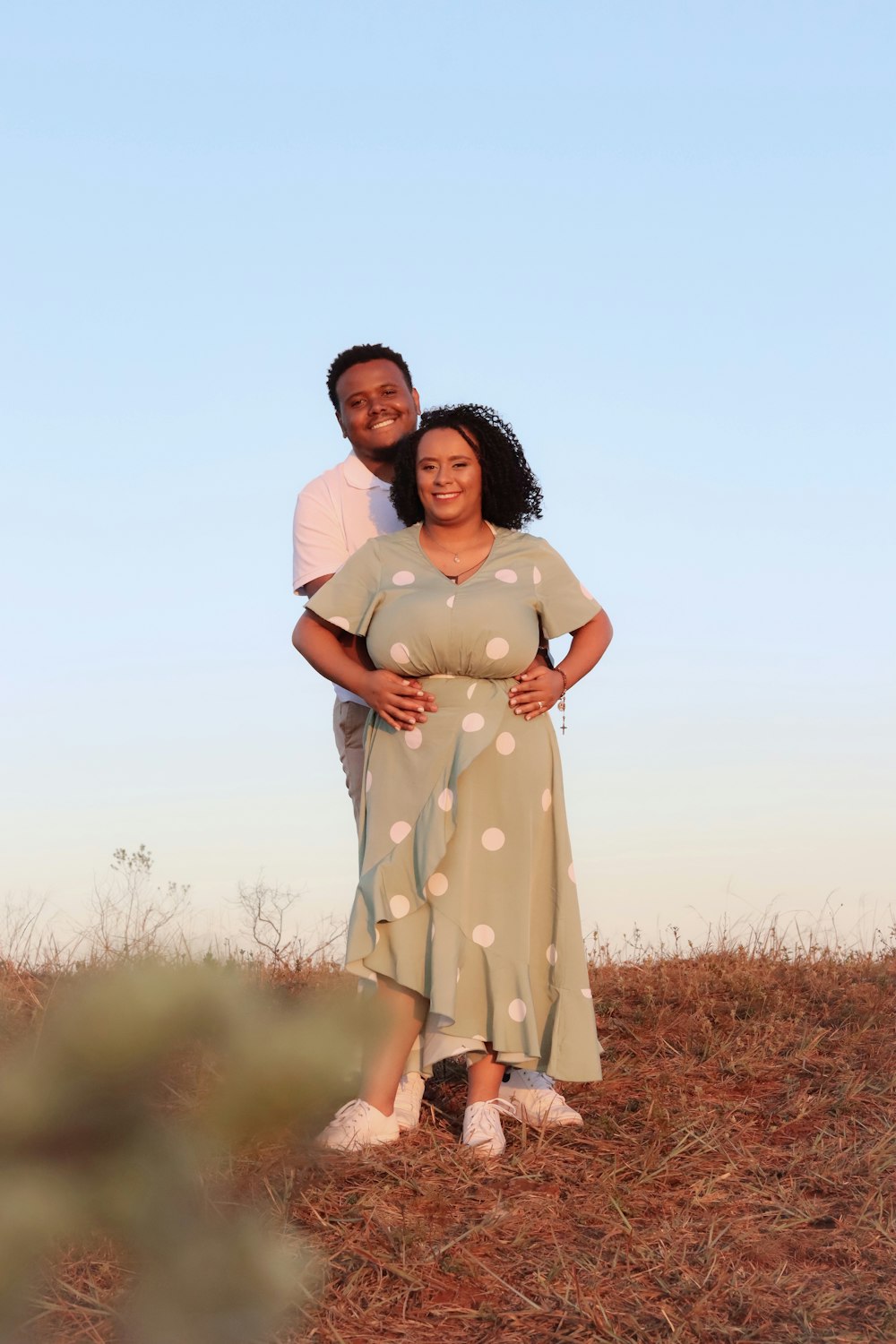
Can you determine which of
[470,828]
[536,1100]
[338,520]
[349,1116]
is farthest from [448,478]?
[349,1116]

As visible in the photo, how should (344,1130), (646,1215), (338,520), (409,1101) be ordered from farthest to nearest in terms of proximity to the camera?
1. (338,520)
2. (409,1101)
3. (646,1215)
4. (344,1130)

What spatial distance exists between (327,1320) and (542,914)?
63.3 inches

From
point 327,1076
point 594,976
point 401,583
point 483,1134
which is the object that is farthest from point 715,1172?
point 327,1076

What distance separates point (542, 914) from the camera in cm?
464

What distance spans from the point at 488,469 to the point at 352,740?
1.37 m

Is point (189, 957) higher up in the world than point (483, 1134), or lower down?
higher up

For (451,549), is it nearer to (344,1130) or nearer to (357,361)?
(357,361)

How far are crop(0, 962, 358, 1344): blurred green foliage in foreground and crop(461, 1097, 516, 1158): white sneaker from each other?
352 cm

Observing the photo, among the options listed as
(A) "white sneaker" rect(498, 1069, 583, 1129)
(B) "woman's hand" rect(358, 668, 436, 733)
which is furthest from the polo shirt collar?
(A) "white sneaker" rect(498, 1069, 583, 1129)

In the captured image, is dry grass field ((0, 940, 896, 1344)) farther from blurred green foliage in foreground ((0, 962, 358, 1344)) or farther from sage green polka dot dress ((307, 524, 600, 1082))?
blurred green foliage in foreground ((0, 962, 358, 1344))

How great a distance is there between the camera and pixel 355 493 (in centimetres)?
545

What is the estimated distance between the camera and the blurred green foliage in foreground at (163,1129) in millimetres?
991

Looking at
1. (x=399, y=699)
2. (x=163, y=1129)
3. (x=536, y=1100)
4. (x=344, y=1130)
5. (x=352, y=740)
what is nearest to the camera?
(x=163, y=1129)

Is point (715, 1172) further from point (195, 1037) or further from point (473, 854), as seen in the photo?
point (195, 1037)
